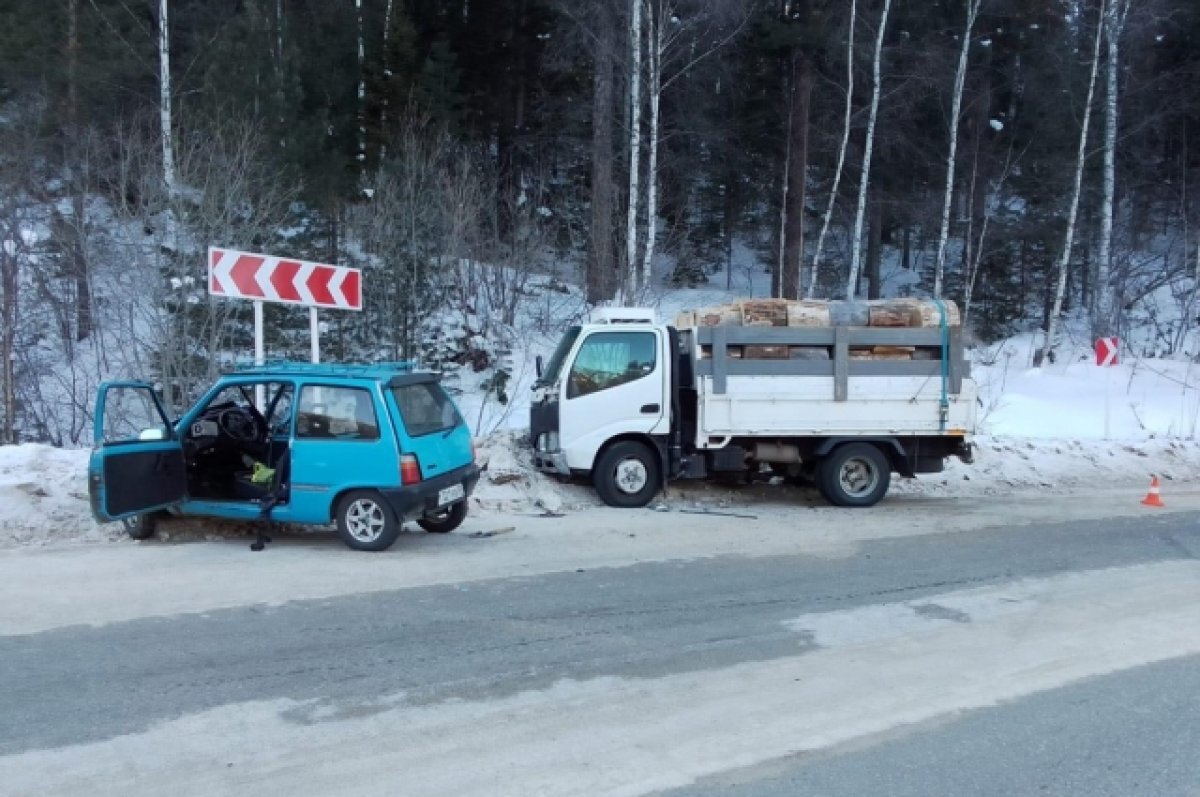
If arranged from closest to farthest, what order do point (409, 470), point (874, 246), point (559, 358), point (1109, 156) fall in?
point (409, 470), point (559, 358), point (1109, 156), point (874, 246)

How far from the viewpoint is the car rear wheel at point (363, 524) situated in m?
8.60

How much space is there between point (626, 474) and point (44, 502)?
6.06 meters

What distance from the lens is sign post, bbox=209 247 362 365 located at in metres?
9.66

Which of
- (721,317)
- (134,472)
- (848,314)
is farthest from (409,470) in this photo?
(848,314)

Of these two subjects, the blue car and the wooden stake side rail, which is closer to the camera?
the blue car

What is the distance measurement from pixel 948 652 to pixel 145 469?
6.74 meters

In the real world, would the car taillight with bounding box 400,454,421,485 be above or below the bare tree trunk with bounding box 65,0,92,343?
below

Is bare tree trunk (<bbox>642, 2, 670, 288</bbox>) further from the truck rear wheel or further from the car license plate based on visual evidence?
the car license plate

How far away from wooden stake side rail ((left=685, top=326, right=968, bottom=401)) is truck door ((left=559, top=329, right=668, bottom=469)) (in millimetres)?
594

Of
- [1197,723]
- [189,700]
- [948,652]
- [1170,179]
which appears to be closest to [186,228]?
[189,700]

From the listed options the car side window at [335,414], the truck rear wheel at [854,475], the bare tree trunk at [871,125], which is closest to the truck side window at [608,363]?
the truck rear wheel at [854,475]

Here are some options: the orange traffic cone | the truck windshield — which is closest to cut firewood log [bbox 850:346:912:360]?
the truck windshield

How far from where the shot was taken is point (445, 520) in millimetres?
9625

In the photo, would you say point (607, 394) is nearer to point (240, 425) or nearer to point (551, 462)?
point (551, 462)
